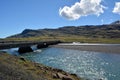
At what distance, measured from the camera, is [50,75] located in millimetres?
31547

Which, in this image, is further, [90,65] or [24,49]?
[24,49]

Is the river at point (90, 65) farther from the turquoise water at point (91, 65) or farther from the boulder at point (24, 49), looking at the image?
the boulder at point (24, 49)

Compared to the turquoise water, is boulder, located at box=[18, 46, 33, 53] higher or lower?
higher

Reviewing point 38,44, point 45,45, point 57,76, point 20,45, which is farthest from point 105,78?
point 45,45

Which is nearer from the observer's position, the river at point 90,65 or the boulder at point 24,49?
the river at point 90,65

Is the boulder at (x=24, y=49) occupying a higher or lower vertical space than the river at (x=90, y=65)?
higher

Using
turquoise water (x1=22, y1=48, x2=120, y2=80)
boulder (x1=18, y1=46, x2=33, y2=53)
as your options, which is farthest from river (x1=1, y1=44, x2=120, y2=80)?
boulder (x1=18, y1=46, x2=33, y2=53)

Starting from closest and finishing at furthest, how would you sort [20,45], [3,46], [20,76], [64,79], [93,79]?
[20,76]
[64,79]
[93,79]
[3,46]
[20,45]

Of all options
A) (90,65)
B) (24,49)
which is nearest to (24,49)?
(24,49)

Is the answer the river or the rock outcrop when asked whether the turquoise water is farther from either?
the rock outcrop

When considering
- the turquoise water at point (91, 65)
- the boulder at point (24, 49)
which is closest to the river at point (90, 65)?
the turquoise water at point (91, 65)

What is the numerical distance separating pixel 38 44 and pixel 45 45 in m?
11.5

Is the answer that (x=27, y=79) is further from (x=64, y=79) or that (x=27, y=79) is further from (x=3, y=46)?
(x=3, y=46)

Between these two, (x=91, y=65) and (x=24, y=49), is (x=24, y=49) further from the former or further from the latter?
(x=91, y=65)
